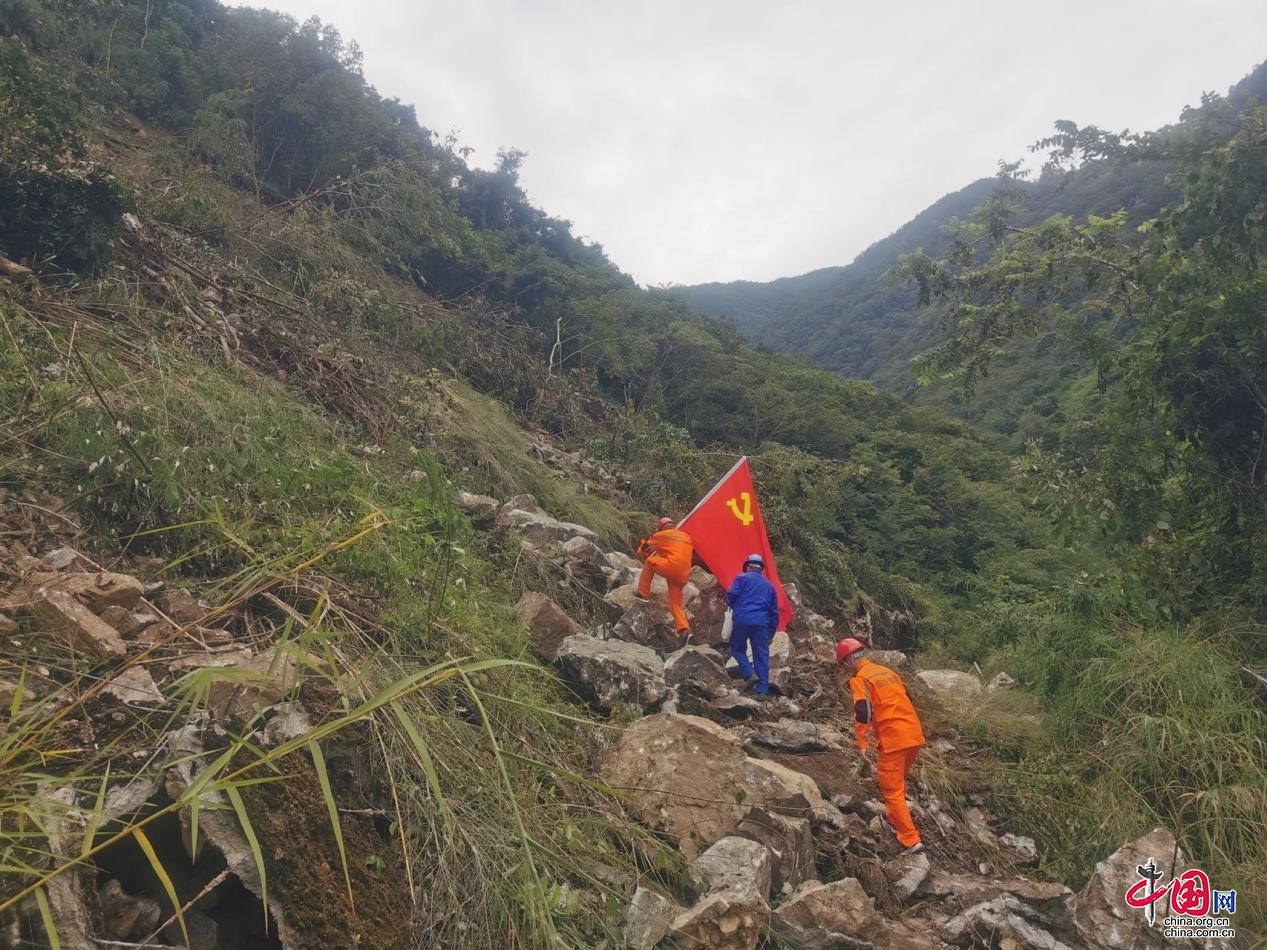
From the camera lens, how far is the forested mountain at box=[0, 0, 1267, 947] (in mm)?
1809

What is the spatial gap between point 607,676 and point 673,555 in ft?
4.66

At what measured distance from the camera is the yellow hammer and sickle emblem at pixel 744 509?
580 centimetres

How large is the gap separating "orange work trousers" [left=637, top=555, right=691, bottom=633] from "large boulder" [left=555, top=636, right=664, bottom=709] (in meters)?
1.16

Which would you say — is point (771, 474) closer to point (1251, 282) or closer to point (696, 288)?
point (1251, 282)

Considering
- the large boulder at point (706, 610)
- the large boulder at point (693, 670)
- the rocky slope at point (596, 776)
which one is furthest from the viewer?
the large boulder at point (706, 610)

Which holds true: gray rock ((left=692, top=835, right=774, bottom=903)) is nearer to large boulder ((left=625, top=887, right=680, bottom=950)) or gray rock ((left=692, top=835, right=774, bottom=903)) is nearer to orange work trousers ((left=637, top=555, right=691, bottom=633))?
large boulder ((left=625, top=887, right=680, bottom=950))

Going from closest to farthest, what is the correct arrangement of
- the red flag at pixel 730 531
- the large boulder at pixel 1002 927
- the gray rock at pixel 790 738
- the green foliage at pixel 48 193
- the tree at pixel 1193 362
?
1. the large boulder at pixel 1002 927
2. the gray rock at pixel 790 738
3. the tree at pixel 1193 362
4. the green foliage at pixel 48 193
5. the red flag at pixel 730 531

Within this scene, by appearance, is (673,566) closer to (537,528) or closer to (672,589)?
(672,589)

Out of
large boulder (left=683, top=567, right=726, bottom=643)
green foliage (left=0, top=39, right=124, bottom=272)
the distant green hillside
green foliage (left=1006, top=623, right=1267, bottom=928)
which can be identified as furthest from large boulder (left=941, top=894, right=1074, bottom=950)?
green foliage (left=0, top=39, right=124, bottom=272)

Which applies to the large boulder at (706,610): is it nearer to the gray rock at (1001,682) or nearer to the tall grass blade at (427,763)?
the gray rock at (1001,682)

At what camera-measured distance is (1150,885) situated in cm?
281

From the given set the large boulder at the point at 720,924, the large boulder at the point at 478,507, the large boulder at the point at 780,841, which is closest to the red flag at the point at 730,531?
the large boulder at the point at 478,507

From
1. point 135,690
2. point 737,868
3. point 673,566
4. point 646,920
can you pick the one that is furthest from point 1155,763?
point 135,690

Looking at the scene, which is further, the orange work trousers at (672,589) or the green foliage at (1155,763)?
the orange work trousers at (672,589)
